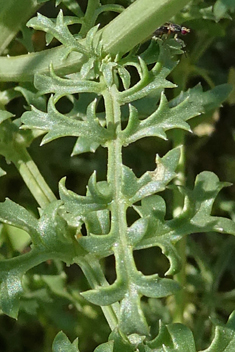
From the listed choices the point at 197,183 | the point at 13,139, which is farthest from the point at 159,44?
the point at 13,139

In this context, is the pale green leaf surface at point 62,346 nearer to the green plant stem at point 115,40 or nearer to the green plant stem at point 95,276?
the green plant stem at point 95,276

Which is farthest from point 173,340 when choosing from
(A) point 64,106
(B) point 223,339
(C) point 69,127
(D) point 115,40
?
(A) point 64,106

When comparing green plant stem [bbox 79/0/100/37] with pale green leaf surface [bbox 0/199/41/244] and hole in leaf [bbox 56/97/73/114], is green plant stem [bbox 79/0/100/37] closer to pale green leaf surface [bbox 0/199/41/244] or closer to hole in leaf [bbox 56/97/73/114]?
pale green leaf surface [bbox 0/199/41/244]

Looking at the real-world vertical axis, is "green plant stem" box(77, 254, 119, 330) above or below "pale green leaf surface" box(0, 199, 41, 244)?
below

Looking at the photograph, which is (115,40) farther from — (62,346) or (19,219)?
(62,346)

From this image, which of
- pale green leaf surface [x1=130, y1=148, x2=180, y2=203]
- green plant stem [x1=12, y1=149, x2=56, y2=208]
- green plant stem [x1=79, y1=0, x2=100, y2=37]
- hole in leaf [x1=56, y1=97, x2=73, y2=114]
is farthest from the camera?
hole in leaf [x1=56, y1=97, x2=73, y2=114]

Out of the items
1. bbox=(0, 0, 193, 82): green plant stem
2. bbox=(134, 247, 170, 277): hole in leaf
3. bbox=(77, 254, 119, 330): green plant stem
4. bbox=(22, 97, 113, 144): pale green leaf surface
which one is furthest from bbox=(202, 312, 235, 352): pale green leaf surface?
bbox=(134, 247, 170, 277): hole in leaf

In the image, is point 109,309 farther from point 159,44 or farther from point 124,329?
point 159,44
